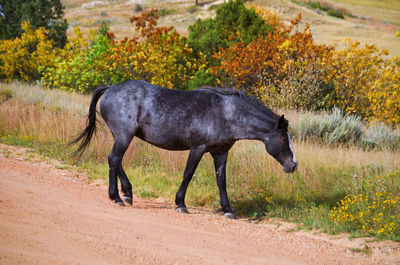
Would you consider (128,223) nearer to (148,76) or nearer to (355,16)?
(148,76)

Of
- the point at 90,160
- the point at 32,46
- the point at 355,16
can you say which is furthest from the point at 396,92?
the point at 355,16

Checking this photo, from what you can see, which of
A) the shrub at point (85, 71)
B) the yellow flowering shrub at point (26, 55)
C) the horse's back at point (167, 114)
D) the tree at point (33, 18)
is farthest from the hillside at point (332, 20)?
the horse's back at point (167, 114)

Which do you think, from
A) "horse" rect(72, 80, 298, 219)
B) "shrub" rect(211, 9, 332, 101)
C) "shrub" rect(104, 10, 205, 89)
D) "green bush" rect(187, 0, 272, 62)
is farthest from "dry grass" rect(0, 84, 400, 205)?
"green bush" rect(187, 0, 272, 62)

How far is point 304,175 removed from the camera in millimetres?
8352

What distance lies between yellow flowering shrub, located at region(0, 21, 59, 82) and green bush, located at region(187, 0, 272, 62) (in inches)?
330

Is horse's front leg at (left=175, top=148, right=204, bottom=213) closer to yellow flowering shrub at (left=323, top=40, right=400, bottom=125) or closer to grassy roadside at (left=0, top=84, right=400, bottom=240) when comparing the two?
grassy roadside at (left=0, top=84, right=400, bottom=240)

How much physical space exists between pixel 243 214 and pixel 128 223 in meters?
3.00

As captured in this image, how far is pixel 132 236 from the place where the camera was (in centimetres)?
479

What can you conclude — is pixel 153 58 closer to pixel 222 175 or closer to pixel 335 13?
pixel 222 175

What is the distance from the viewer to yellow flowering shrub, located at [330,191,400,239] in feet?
20.2

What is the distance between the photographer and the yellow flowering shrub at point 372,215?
20.2 feet

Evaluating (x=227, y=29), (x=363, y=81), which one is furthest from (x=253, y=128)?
(x=227, y=29)

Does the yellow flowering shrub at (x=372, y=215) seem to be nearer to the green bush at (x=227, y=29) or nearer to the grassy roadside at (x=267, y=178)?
the grassy roadside at (x=267, y=178)

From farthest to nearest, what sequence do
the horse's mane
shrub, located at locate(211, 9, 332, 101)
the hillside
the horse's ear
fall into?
the hillside
shrub, located at locate(211, 9, 332, 101)
the horse's mane
the horse's ear
